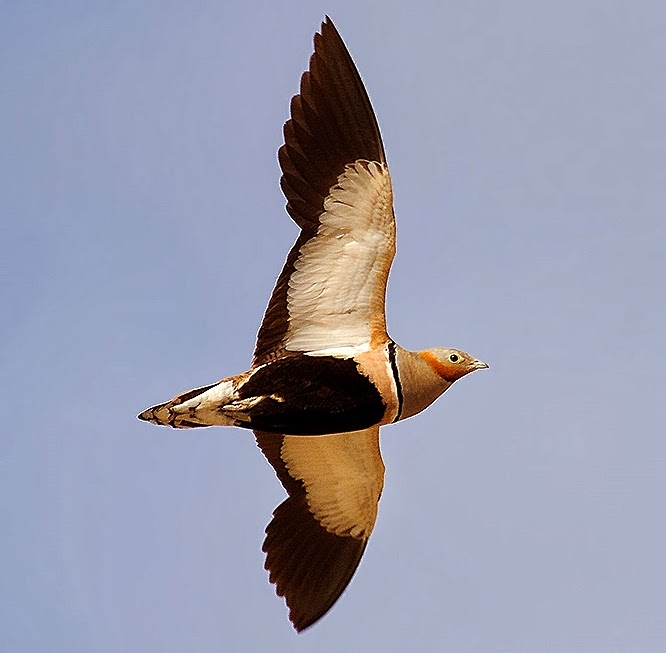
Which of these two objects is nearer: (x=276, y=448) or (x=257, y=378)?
(x=257, y=378)

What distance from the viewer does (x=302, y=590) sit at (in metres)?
16.5

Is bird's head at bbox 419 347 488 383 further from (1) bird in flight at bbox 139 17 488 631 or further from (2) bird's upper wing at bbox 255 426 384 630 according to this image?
(2) bird's upper wing at bbox 255 426 384 630

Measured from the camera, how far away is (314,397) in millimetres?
15375

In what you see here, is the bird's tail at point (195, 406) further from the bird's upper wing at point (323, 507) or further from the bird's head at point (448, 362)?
the bird's head at point (448, 362)

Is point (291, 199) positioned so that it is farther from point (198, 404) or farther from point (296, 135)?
point (198, 404)

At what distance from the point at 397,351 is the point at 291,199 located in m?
2.07

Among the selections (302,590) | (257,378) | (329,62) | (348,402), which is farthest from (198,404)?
(329,62)

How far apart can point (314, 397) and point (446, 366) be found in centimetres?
154

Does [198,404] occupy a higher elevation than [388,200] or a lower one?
lower

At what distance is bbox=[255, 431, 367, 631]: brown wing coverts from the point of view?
54.0ft

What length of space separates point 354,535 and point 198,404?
117 inches

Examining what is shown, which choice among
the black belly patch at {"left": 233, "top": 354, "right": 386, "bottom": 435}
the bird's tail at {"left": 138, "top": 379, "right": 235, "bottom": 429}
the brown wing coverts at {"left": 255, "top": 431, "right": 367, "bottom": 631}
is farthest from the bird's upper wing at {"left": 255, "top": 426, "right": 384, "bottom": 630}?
the bird's tail at {"left": 138, "top": 379, "right": 235, "bottom": 429}

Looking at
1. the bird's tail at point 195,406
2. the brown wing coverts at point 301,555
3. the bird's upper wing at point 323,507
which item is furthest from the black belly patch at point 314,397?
the brown wing coverts at point 301,555

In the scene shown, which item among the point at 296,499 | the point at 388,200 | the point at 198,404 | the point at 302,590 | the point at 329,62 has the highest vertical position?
the point at 329,62
